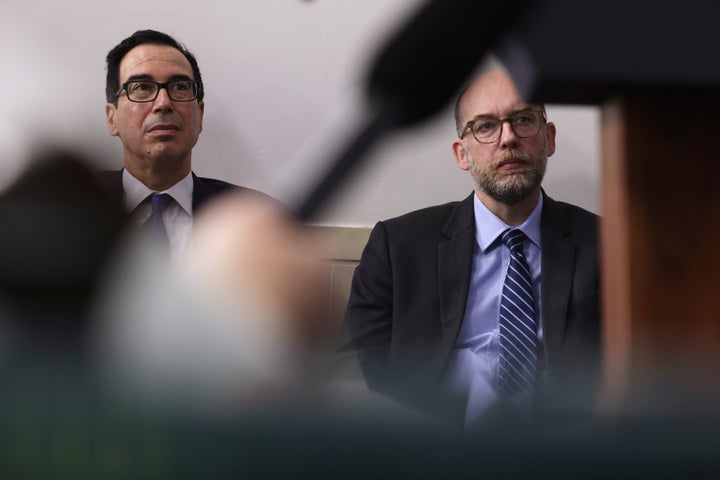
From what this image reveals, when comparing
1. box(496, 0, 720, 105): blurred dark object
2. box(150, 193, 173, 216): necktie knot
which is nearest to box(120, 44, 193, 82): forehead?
box(150, 193, 173, 216): necktie knot

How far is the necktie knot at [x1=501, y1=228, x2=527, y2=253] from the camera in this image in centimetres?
148

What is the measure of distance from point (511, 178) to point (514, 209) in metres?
0.06

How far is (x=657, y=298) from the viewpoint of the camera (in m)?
0.32

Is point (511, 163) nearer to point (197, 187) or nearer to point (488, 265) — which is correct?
point (488, 265)

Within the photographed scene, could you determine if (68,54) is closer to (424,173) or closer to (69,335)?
(69,335)

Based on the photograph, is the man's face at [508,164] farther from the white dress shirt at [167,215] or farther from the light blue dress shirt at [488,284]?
the white dress shirt at [167,215]

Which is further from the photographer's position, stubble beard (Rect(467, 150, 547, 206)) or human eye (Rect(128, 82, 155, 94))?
stubble beard (Rect(467, 150, 547, 206))

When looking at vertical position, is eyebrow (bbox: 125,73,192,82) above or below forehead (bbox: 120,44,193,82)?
below

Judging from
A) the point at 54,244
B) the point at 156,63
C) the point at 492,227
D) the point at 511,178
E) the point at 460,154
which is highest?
the point at 460,154

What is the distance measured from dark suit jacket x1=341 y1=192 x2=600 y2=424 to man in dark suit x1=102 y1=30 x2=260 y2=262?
63 cm

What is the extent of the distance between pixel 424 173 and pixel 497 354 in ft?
2.29

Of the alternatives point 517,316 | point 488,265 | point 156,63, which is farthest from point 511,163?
point 156,63

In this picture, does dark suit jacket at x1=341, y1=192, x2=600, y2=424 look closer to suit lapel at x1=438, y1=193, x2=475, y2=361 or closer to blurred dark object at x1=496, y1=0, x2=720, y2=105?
suit lapel at x1=438, y1=193, x2=475, y2=361

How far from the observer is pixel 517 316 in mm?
1372
